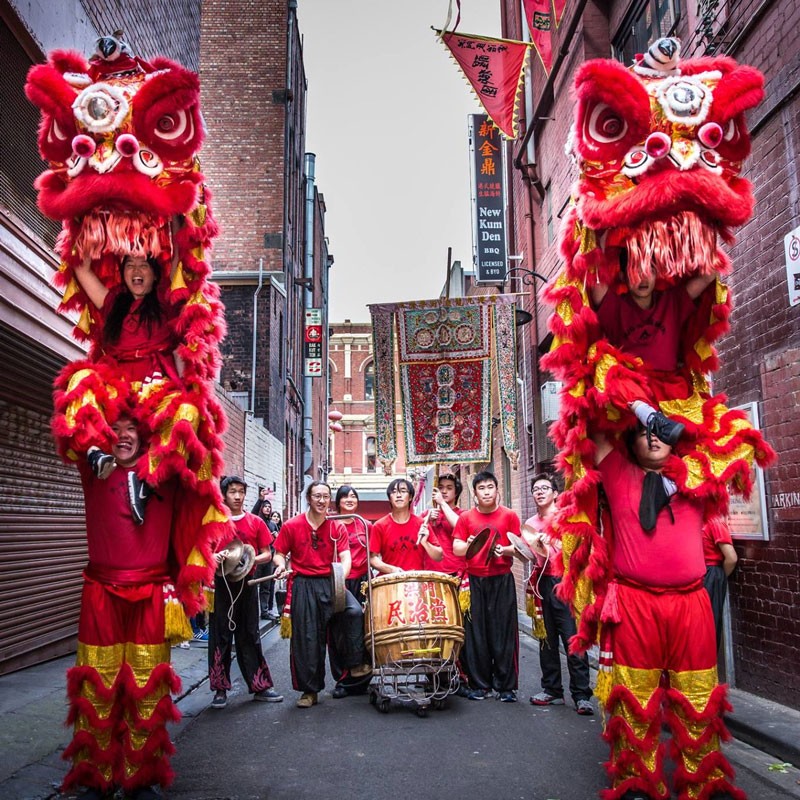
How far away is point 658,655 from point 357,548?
486 cm

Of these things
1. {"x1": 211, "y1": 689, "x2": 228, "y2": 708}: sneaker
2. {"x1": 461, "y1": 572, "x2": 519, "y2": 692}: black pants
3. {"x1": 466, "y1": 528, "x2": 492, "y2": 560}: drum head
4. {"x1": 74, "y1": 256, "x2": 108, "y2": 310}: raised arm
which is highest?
{"x1": 74, "y1": 256, "x2": 108, "y2": 310}: raised arm

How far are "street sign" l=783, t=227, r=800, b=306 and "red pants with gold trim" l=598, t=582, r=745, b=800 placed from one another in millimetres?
2931

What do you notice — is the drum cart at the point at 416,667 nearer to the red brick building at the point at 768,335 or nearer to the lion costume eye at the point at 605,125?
the red brick building at the point at 768,335

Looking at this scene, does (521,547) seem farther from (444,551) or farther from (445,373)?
(445,373)

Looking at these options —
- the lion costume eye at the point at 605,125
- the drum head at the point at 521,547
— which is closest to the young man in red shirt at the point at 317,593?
the drum head at the point at 521,547

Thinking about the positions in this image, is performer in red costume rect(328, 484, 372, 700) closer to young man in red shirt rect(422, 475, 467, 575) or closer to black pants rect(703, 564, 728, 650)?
young man in red shirt rect(422, 475, 467, 575)

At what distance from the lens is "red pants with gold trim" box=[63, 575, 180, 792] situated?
407 cm

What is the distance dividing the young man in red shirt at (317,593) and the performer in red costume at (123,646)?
10.2ft

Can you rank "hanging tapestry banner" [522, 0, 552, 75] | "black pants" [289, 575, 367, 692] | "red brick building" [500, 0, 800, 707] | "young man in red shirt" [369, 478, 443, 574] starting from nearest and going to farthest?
"red brick building" [500, 0, 800, 707]
"black pants" [289, 575, 367, 692]
"young man in red shirt" [369, 478, 443, 574]
"hanging tapestry banner" [522, 0, 552, 75]

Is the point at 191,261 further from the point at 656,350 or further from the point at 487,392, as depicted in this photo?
the point at 487,392

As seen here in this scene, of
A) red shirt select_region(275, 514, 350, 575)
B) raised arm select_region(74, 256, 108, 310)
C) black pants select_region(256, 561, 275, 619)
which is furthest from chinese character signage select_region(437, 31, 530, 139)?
raised arm select_region(74, 256, 108, 310)

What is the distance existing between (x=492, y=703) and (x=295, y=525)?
94.0 inches

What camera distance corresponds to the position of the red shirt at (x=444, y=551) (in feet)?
26.4

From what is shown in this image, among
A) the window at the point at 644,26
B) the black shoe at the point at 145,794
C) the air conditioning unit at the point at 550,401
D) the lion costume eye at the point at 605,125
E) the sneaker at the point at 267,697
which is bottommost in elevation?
the sneaker at the point at 267,697
